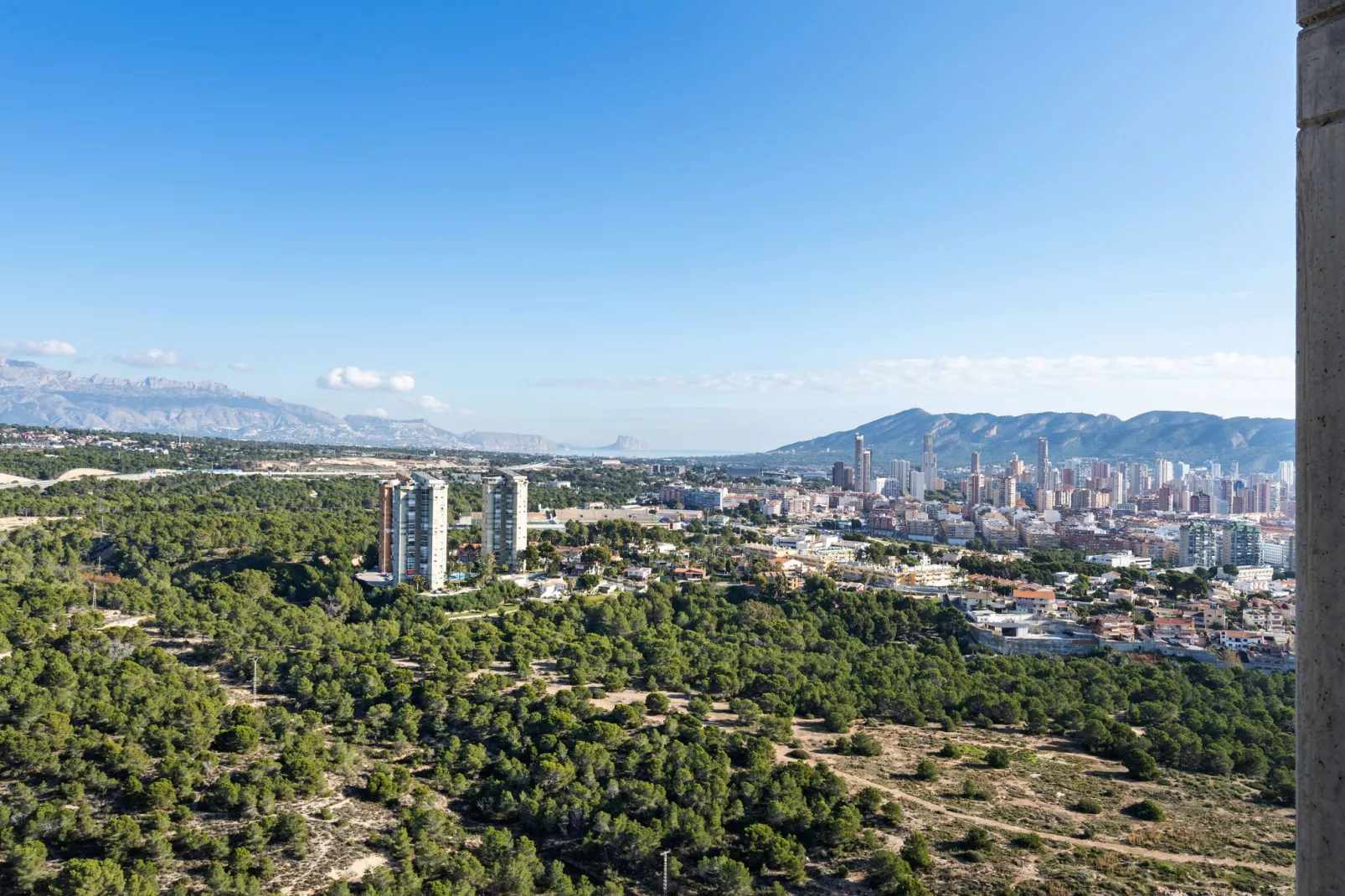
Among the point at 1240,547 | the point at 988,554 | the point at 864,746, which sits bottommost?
the point at 864,746

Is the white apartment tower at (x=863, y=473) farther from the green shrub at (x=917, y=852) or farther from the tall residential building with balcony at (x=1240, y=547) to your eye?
the green shrub at (x=917, y=852)

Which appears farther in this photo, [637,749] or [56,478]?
[56,478]

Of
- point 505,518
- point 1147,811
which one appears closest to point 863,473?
point 505,518

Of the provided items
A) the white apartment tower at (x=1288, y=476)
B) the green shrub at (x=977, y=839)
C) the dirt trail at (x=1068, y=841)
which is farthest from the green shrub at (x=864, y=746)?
the white apartment tower at (x=1288, y=476)

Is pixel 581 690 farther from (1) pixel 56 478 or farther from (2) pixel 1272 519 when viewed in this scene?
(2) pixel 1272 519

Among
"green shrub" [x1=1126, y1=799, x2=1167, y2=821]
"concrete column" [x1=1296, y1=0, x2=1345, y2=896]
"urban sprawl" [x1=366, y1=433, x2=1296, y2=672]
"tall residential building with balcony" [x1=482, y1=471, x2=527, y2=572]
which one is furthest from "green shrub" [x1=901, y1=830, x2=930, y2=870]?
"tall residential building with balcony" [x1=482, y1=471, x2=527, y2=572]

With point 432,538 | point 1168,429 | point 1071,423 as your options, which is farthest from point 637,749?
point 1071,423

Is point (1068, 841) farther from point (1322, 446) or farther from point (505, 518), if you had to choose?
point (505, 518)
